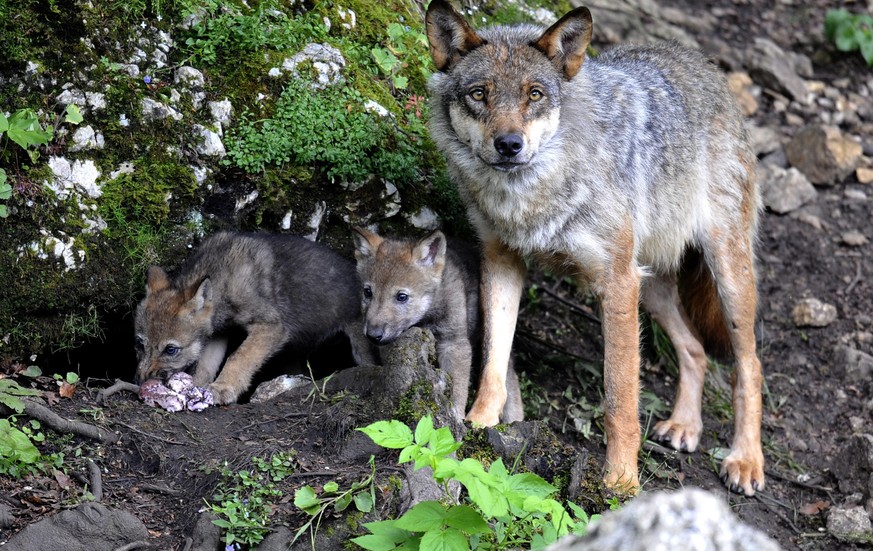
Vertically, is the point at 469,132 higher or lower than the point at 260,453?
higher

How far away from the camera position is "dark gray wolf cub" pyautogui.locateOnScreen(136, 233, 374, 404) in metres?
5.64

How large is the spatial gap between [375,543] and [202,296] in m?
2.67

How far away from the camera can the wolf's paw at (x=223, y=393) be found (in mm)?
5458

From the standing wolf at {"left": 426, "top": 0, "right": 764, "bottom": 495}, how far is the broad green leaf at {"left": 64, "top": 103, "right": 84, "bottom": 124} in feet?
6.87

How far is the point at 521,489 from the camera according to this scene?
3.73 metres

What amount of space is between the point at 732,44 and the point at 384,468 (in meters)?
8.18

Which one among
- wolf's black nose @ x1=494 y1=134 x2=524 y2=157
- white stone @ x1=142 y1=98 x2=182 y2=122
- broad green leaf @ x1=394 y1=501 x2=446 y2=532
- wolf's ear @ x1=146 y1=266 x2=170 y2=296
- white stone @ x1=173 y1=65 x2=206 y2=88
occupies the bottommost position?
broad green leaf @ x1=394 y1=501 x2=446 y2=532

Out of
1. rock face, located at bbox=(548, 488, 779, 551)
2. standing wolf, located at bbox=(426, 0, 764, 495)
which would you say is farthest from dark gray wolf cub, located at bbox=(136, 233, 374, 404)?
rock face, located at bbox=(548, 488, 779, 551)

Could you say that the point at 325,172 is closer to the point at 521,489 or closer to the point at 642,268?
the point at 642,268

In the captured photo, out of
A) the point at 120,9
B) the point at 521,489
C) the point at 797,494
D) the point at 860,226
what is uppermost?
the point at 120,9

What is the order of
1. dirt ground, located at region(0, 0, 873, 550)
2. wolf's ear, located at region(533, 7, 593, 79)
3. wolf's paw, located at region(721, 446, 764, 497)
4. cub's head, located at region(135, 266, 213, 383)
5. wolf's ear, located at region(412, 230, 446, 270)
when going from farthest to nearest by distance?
1. wolf's paw, located at region(721, 446, 764, 497)
2. wolf's ear, located at region(412, 230, 446, 270)
3. cub's head, located at region(135, 266, 213, 383)
4. wolf's ear, located at region(533, 7, 593, 79)
5. dirt ground, located at region(0, 0, 873, 550)

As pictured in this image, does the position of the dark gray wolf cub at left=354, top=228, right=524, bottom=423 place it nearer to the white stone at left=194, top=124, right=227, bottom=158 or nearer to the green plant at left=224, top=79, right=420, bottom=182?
the green plant at left=224, top=79, right=420, bottom=182

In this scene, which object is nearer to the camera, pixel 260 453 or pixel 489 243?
pixel 260 453

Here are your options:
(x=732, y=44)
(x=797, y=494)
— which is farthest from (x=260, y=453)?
(x=732, y=44)
